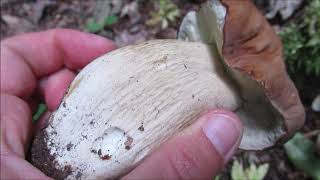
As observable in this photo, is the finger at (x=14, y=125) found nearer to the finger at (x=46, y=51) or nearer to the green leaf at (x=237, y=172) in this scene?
the finger at (x=46, y=51)

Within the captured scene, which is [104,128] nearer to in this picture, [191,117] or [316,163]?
[191,117]

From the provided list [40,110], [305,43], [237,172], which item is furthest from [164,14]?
[237,172]

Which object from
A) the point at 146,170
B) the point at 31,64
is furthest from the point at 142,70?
the point at 31,64

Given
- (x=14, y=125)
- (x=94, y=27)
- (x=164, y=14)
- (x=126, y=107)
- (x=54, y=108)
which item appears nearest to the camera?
(x=126, y=107)

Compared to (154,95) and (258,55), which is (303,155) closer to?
(258,55)

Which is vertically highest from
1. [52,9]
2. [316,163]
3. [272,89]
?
[272,89]

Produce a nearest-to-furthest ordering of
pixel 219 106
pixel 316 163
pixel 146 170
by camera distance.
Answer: pixel 146 170, pixel 219 106, pixel 316 163

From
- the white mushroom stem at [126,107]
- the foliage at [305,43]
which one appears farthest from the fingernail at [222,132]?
the foliage at [305,43]
